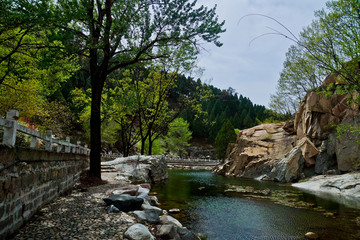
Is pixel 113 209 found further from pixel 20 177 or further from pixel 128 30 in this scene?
pixel 128 30

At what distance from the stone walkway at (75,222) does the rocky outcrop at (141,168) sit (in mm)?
10784

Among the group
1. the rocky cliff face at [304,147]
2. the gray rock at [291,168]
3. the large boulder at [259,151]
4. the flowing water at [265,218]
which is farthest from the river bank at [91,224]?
the large boulder at [259,151]

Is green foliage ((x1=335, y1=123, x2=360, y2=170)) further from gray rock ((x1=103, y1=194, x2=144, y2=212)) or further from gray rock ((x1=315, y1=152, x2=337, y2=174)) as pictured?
gray rock ((x1=103, y1=194, x2=144, y2=212))

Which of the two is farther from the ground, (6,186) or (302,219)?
(6,186)

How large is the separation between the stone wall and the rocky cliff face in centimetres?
2096

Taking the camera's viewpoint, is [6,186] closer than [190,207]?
Yes

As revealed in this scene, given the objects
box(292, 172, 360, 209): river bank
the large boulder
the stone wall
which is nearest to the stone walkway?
the stone wall

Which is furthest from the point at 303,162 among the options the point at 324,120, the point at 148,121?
the point at 148,121

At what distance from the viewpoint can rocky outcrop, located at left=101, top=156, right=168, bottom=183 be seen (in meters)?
18.4

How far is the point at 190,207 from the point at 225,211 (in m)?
1.61

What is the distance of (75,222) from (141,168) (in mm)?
13439

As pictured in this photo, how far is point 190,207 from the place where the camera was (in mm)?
10891

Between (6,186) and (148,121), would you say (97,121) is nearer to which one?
(6,186)

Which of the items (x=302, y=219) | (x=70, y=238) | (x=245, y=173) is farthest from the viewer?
(x=245, y=173)
